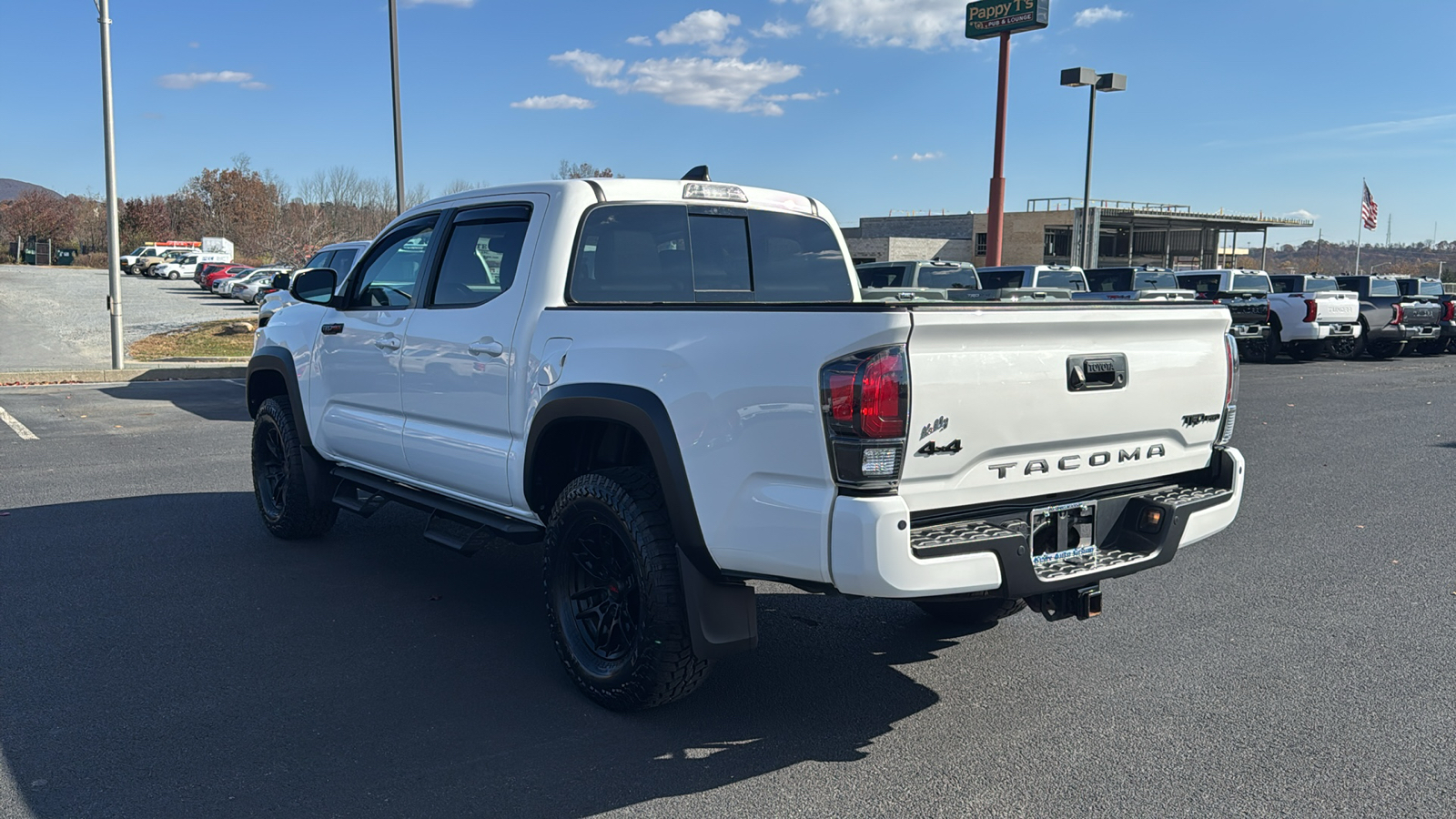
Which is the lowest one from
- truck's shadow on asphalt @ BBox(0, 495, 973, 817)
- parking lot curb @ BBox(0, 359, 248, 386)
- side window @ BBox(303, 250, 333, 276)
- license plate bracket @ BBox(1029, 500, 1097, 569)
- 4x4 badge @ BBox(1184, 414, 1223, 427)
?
truck's shadow on asphalt @ BBox(0, 495, 973, 817)

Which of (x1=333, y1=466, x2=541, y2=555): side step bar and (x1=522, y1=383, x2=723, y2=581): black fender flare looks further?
(x1=333, y1=466, x2=541, y2=555): side step bar

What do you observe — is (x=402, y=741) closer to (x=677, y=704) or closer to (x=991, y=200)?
Answer: (x=677, y=704)

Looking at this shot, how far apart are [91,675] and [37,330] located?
82.4ft

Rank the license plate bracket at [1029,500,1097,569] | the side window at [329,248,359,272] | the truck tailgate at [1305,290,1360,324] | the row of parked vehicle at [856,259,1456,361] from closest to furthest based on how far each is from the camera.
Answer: the license plate bracket at [1029,500,1097,569]
the side window at [329,248,359,272]
the row of parked vehicle at [856,259,1456,361]
the truck tailgate at [1305,290,1360,324]

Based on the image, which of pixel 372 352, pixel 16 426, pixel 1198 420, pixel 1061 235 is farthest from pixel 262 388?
pixel 1061 235

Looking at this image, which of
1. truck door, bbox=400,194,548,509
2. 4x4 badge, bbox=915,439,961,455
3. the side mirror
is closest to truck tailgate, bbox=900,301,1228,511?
4x4 badge, bbox=915,439,961,455

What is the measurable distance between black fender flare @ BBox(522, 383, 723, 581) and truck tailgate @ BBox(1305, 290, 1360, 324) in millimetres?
21734

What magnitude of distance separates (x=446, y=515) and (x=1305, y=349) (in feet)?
75.3

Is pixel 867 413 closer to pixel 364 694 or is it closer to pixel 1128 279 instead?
pixel 364 694

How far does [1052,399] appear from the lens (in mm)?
3551

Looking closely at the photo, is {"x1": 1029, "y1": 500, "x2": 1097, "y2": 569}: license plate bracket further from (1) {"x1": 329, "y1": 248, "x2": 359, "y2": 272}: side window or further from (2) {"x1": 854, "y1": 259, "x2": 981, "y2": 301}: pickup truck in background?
(2) {"x1": 854, "y1": 259, "x2": 981, "y2": 301}: pickup truck in background

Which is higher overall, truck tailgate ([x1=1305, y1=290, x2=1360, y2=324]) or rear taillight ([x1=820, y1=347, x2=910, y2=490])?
truck tailgate ([x1=1305, y1=290, x2=1360, y2=324])

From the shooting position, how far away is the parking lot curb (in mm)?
15914

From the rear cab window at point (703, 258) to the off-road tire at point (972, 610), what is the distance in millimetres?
1578
